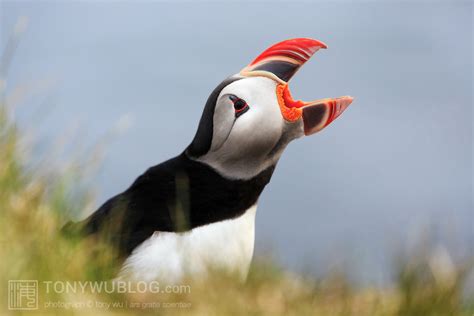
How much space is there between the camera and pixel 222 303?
8.47 ft

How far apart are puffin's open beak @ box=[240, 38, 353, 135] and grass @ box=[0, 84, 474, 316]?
1.28 metres

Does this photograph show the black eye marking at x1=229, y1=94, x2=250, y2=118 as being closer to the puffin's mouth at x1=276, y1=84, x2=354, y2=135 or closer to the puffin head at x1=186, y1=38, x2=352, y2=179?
the puffin head at x1=186, y1=38, x2=352, y2=179

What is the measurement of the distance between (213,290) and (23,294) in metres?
0.78

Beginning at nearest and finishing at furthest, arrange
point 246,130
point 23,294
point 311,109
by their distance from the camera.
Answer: point 23,294, point 246,130, point 311,109

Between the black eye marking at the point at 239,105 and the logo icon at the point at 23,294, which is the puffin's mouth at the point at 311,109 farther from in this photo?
the logo icon at the point at 23,294

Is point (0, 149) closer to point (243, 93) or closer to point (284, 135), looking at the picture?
point (243, 93)

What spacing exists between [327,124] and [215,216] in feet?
3.42

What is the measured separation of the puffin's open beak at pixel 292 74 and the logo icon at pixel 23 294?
203 centimetres

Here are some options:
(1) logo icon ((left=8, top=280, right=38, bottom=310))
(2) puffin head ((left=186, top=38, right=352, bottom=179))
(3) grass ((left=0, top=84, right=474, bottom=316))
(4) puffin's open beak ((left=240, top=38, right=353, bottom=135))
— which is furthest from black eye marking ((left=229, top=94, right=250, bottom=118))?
(1) logo icon ((left=8, top=280, right=38, bottom=310))

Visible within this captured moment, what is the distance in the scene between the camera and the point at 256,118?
4027 millimetres

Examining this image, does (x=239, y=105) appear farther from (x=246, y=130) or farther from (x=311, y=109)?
(x=311, y=109)

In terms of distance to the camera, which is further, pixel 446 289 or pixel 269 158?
pixel 269 158

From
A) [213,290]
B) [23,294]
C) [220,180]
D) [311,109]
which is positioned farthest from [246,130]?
[23,294]

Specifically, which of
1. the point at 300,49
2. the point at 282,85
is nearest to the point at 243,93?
the point at 282,85
